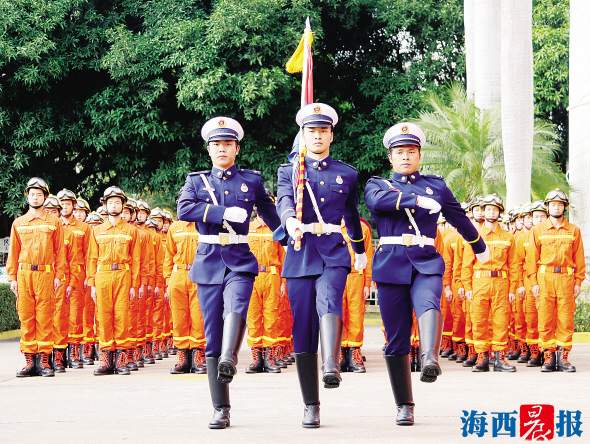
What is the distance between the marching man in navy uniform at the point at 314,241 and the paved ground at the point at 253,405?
515 mm

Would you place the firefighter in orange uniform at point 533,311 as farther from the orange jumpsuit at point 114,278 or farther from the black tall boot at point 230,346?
the black tall boot at point 230,346

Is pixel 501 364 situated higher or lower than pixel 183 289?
lower

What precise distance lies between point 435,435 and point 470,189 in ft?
58.5

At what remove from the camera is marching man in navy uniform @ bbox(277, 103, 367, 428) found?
8.51 metres

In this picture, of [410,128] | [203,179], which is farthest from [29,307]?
[410,128]

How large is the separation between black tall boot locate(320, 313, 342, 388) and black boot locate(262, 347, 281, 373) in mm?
6047

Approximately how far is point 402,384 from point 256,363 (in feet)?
19.8

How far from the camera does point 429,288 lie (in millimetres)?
8492

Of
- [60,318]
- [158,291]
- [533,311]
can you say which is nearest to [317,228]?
[60,318]

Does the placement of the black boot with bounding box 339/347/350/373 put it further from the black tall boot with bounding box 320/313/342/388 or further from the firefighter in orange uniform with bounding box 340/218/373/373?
the black tall boot with bounding box 320/313/342/388

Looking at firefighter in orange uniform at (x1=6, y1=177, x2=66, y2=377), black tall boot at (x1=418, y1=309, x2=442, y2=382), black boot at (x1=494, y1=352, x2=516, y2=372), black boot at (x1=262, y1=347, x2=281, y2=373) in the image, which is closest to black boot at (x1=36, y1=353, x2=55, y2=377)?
firefighter in orange uniform at (x1=6, y1=177, x2=66, y2=377)

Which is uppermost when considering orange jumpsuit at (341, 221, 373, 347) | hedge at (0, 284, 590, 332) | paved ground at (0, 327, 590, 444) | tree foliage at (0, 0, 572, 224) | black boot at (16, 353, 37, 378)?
tree foliage at (0, 0, 572, 224)

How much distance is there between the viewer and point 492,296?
14.7m

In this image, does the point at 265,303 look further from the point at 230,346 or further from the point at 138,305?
the point at 230,346
